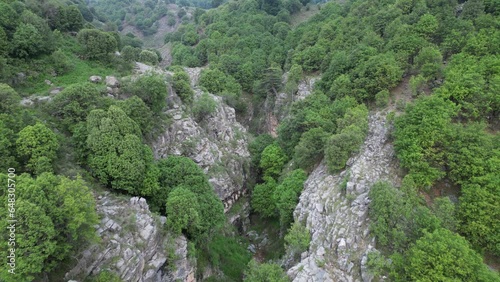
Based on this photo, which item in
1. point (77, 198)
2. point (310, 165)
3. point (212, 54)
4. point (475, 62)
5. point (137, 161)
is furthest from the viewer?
point (212, 54)

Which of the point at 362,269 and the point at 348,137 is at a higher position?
the point at 348,137

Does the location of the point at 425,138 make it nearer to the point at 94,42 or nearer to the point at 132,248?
the point at 132,248

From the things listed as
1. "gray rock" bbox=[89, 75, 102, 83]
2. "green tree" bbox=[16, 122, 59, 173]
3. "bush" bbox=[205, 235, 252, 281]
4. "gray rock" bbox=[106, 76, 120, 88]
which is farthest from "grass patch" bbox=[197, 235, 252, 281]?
"gray rock" bbox=[89, 75, 102, 83]

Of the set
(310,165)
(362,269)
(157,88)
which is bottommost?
(310,165)

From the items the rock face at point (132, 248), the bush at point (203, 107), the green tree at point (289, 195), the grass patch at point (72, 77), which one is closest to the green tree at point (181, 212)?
the rock face at point (132, 248)

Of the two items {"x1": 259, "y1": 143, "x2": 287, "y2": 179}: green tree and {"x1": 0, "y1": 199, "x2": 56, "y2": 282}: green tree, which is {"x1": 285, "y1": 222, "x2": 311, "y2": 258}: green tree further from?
{"x1": 0, "y1": 199, "x2": 56, "y2": 282}: green tree

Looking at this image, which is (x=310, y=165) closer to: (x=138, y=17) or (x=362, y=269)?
(x=362, y=269)

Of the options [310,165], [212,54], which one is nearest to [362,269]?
[310,165]

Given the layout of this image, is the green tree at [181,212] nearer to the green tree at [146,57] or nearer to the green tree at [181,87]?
the green tree at [181,87]
